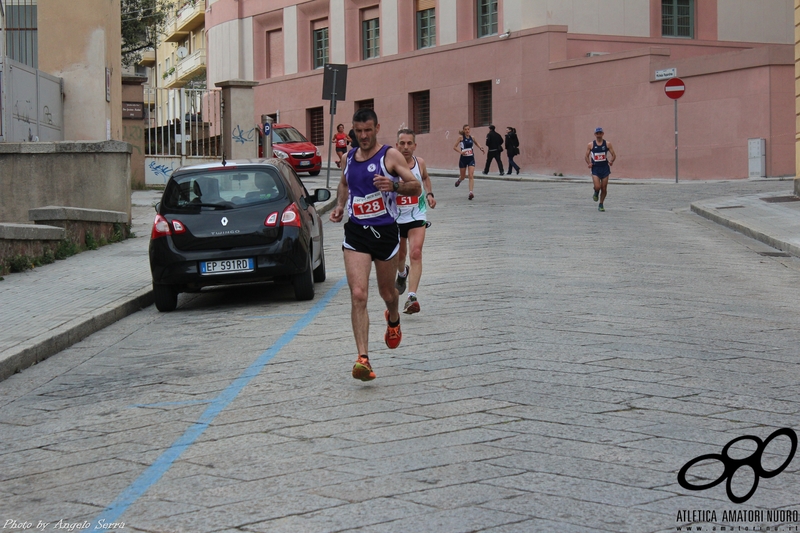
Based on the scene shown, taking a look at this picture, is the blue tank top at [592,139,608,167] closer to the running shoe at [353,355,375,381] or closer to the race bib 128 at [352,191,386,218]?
the race bib 128 at [352,191,386,218]

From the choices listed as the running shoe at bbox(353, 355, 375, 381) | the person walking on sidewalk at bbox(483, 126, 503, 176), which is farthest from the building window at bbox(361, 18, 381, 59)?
the running shoe at bbox(353, 355, 375, 381)

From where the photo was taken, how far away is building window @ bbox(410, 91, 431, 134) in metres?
40.9

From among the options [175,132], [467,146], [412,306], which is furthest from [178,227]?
[175,132]

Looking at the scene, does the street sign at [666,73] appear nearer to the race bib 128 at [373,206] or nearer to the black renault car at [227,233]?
the black renault car at [227,233]

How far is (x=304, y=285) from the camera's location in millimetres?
11242

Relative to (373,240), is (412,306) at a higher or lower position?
lower

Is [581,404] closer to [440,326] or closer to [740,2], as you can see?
[440,326]

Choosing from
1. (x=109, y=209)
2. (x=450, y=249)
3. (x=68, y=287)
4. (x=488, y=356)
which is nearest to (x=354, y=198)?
(x=488, y=356)

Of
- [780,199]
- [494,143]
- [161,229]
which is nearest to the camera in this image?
[161,229]

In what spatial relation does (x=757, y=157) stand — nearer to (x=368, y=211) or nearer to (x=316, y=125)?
(x=316, y=125)

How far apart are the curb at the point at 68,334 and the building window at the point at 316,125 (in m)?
33.7

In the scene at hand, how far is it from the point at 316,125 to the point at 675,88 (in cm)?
1960

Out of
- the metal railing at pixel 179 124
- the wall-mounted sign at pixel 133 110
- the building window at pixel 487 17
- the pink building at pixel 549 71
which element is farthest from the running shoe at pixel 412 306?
the building window at pixel 487 17

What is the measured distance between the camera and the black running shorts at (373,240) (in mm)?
7188
